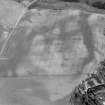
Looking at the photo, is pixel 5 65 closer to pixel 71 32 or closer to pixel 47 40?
pixel 47 40

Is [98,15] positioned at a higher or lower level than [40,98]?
higher

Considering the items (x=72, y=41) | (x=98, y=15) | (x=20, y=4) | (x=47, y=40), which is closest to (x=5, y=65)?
(x=47, y=40)

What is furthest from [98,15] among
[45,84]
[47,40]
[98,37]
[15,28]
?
[45,84]

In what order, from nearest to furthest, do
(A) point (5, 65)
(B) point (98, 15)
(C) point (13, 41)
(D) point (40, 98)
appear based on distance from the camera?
(D) point (40, 98)
(A) point (5, 65)
(C) point (13, 41)
(B) point (98, 15)

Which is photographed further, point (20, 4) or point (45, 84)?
point (20, 4)

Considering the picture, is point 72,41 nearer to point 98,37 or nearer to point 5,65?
point 98,37

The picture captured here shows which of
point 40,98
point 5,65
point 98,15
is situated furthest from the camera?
point 98,15
